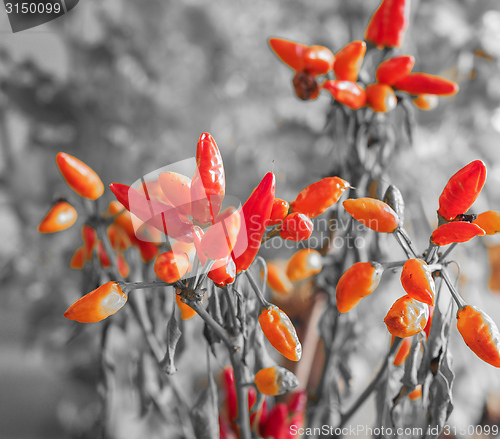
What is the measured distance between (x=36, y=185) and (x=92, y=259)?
44 cm

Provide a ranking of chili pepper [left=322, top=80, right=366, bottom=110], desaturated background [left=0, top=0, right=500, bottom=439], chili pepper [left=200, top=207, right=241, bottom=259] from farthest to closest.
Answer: desaturated background [left=0, top=0, right=500, bottom=439] → chili pepper [left=322, top=80, right=366, bottom=110] → chili pepper [left=200, top=207, right=241, bottom=259]

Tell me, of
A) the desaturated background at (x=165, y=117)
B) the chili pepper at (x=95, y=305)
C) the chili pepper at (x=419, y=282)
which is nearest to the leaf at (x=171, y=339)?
the chili pepper at (x=95, y=305)

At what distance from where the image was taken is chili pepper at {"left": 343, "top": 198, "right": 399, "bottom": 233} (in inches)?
9.7

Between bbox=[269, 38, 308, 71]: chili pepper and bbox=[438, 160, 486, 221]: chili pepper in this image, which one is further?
bbox=[269, 38, 308, 71]: chili pepper

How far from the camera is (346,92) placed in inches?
12.9

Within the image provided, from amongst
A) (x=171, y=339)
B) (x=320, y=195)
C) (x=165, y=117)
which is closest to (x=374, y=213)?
(x=320, y=195)

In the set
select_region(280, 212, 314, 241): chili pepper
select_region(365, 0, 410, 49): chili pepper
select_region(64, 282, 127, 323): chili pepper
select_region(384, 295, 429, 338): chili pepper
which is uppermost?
select_region(365, 0, 410, 49): chili pepper

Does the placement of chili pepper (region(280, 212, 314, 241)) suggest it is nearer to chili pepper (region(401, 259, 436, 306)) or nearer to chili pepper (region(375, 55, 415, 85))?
chili pepper (region(401, 259, 436, 306))

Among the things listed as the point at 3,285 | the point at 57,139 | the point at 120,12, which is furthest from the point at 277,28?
the point at 3,285

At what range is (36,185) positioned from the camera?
0.74 meters

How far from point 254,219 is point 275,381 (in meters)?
0.11

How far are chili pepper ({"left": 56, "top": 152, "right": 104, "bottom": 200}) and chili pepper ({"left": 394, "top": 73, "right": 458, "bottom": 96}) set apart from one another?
0.84 feet

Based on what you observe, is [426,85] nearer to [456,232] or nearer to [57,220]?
[456,232]

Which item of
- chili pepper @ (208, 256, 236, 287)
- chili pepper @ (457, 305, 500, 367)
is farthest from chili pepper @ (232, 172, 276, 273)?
chili pepper @ (457, 305, 500, 367)
